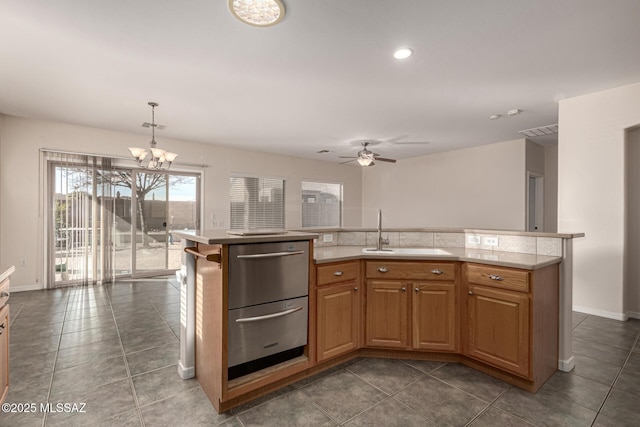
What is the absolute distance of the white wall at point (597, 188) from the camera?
3.30 metres

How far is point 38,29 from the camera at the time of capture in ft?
7.38

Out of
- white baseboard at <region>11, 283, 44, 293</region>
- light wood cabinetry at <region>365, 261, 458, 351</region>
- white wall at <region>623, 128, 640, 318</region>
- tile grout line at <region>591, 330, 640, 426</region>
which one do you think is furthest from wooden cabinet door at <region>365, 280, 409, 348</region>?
white baseboard at <region>11, 283, 44, 293</region>

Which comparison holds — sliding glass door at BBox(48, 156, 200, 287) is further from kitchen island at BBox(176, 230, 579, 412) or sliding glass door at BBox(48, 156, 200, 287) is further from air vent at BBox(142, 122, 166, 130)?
kitchen island at BBox(176, 230, 579, 412)

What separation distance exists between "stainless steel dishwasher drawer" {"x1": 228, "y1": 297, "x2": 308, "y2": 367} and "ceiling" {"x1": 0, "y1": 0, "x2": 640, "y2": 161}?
6.55ft

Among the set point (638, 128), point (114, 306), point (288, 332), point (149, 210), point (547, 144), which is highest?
point (547, 144)

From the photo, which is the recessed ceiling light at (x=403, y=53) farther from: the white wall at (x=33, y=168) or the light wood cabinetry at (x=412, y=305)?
the white wall at (x=33, y=168)

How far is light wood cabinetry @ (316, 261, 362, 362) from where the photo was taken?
2184 mm

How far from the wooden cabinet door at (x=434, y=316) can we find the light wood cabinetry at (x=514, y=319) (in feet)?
0.36

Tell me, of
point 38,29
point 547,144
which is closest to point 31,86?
point 38,29

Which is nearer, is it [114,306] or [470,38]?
[470,38]

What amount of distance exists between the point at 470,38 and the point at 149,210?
18.2 feet

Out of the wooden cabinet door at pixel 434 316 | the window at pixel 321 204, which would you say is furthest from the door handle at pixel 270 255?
the window at pixel 321 204

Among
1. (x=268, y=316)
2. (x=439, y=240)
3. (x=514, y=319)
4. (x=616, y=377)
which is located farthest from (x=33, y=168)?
(x=616, y=377)

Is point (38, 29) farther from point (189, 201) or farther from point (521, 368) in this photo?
point (521, 368)
